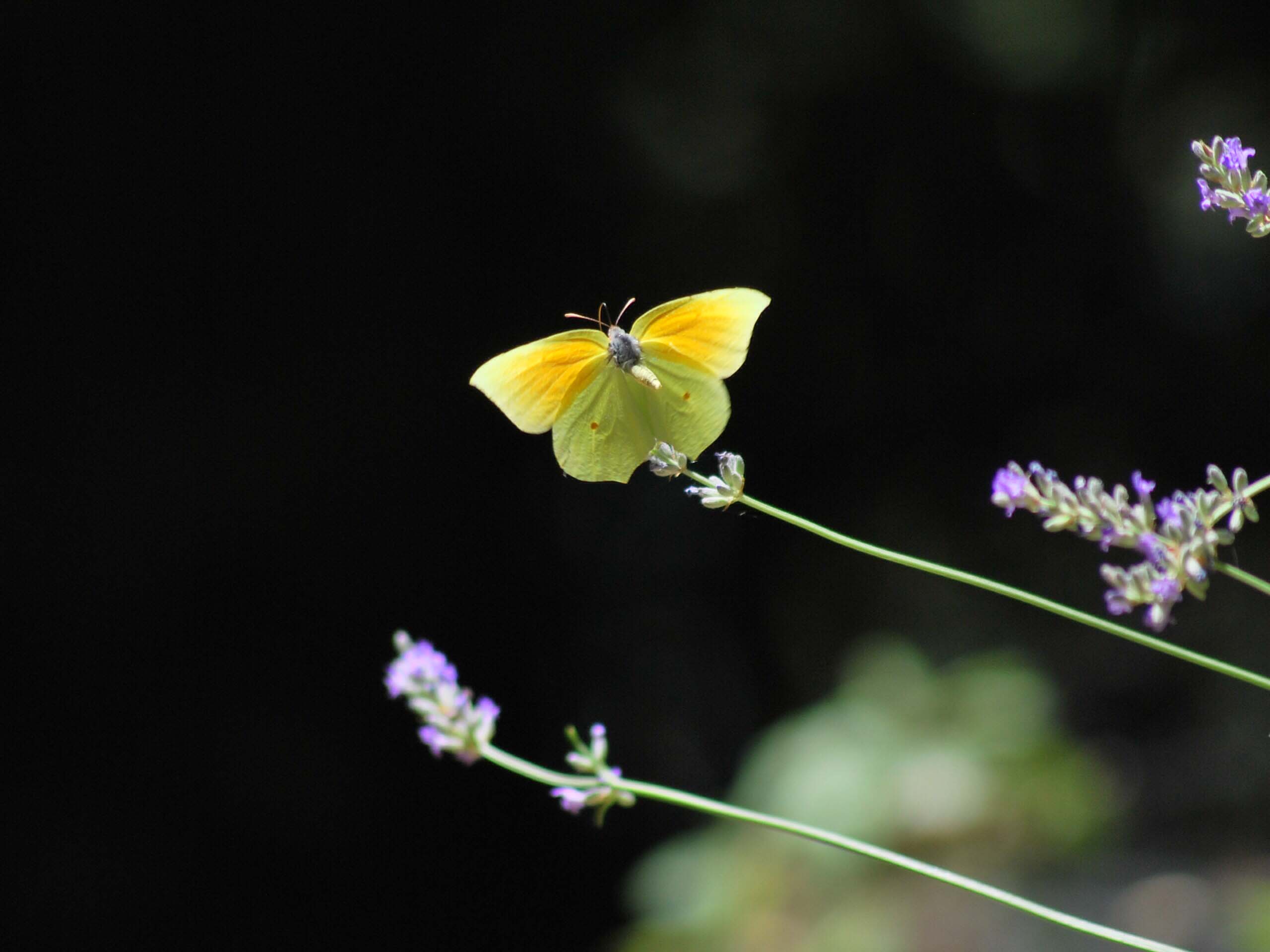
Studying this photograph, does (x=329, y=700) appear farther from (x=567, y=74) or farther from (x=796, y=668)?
(x=567, y=74)

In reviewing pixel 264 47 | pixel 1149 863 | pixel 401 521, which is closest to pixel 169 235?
pixel 264 47

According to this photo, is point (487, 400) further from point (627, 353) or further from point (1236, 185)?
point (1236, 185)

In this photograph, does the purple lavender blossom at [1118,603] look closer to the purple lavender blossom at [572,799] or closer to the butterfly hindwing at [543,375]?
the purple lavender blossom at [572,799]

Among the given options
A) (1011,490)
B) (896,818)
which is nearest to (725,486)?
(1011,490)

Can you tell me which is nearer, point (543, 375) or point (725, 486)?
point (725, 486)

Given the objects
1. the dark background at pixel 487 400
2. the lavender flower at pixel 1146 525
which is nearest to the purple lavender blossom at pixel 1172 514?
the lavender flower at pixel 1146 525
